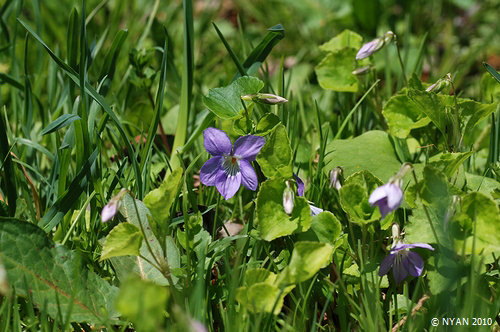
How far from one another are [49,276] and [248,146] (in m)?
0.61

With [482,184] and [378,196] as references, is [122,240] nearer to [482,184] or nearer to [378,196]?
[378,196]

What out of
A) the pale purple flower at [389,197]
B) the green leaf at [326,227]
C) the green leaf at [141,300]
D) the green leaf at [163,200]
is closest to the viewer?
the green leaf at [141,300]

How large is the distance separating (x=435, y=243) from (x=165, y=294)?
0.73 meters

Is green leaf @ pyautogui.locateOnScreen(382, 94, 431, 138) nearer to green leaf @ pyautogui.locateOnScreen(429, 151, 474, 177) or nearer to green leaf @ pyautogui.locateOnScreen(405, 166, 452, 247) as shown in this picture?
green leaf @ pyautogui.locateOnScreen(429, 151, 474, 177)

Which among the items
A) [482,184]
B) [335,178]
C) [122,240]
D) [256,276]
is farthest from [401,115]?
[122,240]

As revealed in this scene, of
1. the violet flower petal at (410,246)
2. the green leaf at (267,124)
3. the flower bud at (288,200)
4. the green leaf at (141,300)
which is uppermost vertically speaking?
the green leaf at (141,300)

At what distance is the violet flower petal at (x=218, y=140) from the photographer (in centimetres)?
168

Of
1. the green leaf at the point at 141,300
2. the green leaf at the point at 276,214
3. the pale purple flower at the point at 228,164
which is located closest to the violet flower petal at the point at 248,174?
the pale purple flower at the point at 228,164

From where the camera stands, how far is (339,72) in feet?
7.51

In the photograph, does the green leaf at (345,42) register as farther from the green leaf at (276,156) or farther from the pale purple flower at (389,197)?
the pale purple flower at (389,197)

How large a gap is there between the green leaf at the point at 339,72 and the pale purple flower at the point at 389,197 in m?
1.01

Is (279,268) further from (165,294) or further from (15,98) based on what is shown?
(15,98)

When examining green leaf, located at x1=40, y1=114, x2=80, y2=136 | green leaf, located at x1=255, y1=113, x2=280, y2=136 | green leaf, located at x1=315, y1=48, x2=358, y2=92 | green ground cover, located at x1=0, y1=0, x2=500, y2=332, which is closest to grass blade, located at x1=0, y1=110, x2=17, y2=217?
green ground cover, located at x1=0, y1=0, x2=500, y2=332

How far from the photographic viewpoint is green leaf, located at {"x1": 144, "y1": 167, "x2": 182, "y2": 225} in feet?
4.63
